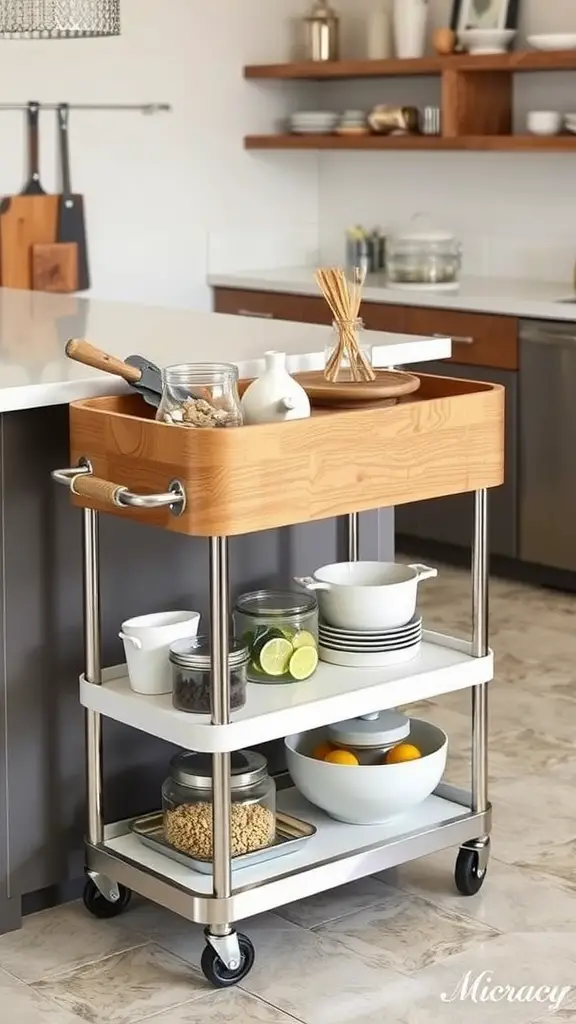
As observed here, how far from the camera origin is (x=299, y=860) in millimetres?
2570

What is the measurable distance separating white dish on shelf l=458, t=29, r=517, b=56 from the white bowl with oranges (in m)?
3.18

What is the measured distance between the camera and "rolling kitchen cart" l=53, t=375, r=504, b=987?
2.31 m

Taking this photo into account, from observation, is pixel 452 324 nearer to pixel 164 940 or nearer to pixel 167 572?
pixel 167 572

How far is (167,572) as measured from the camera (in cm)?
282

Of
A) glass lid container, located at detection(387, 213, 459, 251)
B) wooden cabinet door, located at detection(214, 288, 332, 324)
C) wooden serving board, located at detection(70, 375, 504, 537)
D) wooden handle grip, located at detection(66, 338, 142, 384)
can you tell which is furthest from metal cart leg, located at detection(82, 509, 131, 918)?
glass lid container, located at detection(387, 213, 459, 251)

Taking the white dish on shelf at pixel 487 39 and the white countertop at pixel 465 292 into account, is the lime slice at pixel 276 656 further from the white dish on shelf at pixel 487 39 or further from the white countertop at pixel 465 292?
the white dish on shelf at pixel 487 39

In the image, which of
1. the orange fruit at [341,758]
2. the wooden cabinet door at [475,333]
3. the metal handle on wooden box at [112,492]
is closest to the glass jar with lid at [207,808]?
the orange fruit at [341,758]

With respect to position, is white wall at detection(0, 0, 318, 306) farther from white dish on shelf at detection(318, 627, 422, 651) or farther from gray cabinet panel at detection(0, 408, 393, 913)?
white dish on shelf at detection(318, 627, 422, 651)

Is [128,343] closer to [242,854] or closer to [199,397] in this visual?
[199,397]

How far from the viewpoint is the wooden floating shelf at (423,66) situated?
5.01 m

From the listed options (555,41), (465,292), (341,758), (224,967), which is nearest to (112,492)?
(341,758)

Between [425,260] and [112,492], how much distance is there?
328 centimetres

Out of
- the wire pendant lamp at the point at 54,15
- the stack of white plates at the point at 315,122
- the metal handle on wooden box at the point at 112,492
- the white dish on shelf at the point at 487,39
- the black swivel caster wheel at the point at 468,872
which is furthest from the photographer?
the stack of white plates at the point at 315,122

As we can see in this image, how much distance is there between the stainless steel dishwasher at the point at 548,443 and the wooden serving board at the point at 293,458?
2134mm
